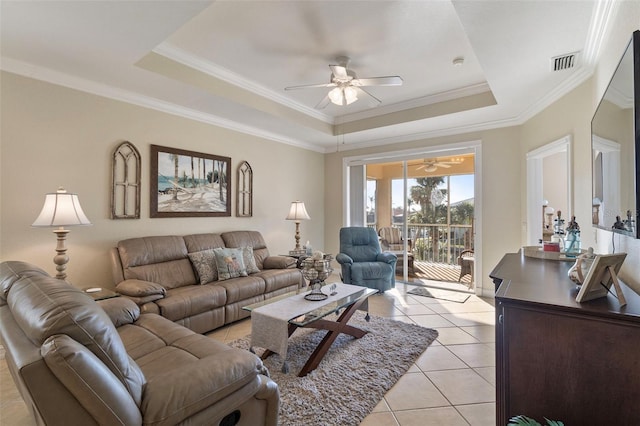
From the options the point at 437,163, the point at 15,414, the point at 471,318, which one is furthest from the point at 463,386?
the point at 437,163

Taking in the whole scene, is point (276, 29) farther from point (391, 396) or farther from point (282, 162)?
point (391, 396)

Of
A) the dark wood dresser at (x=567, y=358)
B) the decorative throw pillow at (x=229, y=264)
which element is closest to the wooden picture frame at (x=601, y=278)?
the dark wood dresser at (x=567, y=358)

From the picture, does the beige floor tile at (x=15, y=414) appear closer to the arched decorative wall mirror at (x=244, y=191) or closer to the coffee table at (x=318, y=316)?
the coffee table at (x=318, y=316)

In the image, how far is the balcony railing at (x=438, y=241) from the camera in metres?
5.87

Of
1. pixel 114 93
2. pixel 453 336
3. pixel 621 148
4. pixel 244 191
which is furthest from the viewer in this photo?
pixel 244 191

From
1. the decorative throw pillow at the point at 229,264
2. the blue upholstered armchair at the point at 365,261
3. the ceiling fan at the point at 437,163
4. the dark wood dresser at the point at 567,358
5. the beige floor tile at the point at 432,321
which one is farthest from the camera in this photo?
the ceiling fan at the point at 437,163

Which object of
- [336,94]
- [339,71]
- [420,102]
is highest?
[420,102]

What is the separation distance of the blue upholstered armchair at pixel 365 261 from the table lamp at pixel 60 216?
310 cm

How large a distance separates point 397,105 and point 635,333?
3.81m

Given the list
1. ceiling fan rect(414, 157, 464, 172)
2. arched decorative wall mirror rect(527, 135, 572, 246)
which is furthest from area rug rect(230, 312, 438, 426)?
ceiling fan rect(414, 157, 464, 172)

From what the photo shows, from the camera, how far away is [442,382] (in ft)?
7.38

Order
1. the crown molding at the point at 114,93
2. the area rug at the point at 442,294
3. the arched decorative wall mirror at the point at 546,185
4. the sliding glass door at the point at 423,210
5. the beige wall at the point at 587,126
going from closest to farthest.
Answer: the beige wall at the point at 587,126
the crown molding at the point at 114,93
the arched decorative wall mirror at the point at 546,185
the area rug at the point at 442,294
the sliding glass door at the point at 423,210

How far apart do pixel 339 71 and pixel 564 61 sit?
187cm

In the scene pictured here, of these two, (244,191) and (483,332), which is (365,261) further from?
(244,191)
